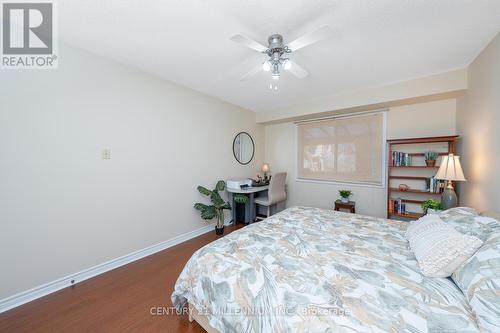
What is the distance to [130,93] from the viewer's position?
2203 mm

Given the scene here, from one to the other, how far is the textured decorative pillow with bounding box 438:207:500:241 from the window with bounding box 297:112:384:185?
5.81ft

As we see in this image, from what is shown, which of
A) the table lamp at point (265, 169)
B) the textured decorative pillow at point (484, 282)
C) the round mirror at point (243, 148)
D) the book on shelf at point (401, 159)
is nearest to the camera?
the textured decorative pillow at point (484, 282)

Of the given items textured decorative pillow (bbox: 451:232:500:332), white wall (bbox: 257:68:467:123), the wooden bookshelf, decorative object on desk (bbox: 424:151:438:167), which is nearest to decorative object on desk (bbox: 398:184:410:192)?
the wooden bookshelf

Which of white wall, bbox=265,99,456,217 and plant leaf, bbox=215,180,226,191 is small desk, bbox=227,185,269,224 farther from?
white wall, bbox=265,99,456,217

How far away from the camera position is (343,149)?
10.9ft

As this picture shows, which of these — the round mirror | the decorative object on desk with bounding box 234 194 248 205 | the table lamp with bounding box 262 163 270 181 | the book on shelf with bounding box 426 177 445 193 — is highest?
the round mirror

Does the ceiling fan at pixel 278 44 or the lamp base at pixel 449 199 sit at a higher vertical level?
the ceiling fan at pixel 278 44

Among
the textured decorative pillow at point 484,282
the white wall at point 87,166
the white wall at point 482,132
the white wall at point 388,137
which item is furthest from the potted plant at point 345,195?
the white wall at point 87,166

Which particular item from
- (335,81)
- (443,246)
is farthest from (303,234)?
(335,81)

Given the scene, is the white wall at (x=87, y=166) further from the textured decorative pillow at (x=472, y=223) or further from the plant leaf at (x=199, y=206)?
the textured decorative pillow at (x=472, y=223)

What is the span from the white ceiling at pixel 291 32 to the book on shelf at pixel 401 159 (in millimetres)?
1024

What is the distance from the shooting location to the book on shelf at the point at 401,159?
2711 millimetres

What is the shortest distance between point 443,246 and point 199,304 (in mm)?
1456

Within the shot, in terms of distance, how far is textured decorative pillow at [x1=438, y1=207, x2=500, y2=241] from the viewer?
111cm
